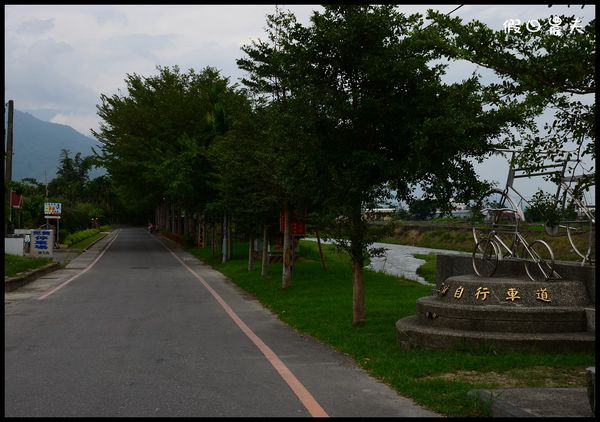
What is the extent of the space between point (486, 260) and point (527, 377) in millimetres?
3745

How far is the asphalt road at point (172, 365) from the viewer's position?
577 cm

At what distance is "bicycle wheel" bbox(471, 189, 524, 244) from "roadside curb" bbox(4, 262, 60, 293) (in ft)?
43.8

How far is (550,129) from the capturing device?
521 centimetres

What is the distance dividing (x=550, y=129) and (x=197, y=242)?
138 ft

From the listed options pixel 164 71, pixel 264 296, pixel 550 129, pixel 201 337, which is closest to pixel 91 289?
pixel 264 296

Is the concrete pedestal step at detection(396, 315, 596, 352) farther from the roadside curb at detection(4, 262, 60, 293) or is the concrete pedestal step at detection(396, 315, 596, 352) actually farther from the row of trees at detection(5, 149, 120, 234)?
the row of trees at detection(5, 149, 120, 234)

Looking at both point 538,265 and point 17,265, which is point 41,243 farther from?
point 538,265

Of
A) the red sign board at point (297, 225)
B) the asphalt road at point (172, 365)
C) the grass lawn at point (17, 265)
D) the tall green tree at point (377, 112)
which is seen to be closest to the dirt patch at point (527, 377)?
the asphalt road at point (172, 365)

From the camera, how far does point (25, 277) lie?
65.9 feet

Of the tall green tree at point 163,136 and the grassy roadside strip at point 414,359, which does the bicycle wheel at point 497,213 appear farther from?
the tall green tree at point 163,136

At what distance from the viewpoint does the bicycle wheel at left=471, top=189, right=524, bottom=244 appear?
9884 mm

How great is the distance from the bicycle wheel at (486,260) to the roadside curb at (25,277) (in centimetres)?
1314

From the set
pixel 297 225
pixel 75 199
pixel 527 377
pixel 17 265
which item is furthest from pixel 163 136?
pixel 75 199

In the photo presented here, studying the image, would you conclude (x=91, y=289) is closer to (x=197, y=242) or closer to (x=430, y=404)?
(x=430, y=404)
